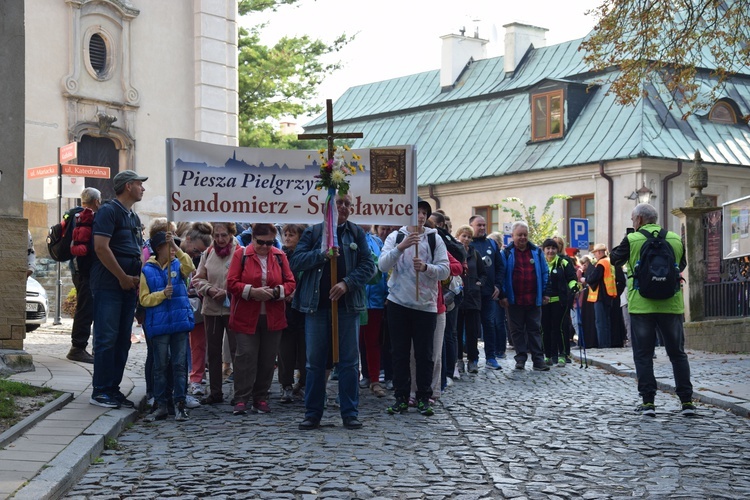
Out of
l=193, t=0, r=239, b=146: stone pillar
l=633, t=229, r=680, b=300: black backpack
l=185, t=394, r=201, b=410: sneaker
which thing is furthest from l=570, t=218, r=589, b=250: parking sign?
l=185, t=394, r=201, b=410: sneaker

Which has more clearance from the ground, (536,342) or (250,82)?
(250,82)

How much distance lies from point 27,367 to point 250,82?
27.9 metres

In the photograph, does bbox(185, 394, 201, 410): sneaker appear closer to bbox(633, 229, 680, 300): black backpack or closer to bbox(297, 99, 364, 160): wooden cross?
bbox(297, 99, 364, 160): wooden cross

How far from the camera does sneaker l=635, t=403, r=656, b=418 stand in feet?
36.4

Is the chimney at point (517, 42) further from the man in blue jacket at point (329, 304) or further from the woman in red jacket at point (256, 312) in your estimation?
the man in blue jacket at point (329, 304)

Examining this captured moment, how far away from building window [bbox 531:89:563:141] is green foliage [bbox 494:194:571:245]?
301cm

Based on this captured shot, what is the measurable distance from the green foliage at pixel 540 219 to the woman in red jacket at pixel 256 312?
30582 millimetres

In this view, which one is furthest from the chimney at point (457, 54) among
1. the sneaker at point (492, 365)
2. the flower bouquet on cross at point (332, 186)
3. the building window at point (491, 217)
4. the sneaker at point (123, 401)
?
the sneaker at point (123, 401)

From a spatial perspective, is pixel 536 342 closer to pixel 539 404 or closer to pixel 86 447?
pixel 539 404

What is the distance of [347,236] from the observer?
1059cm

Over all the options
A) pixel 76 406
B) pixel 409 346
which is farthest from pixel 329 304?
pixel 76 406

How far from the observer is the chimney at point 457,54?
52875 mm

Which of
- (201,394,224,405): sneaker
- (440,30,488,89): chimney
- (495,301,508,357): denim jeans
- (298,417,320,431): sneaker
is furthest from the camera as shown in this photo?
(440,30,488,89): chimney

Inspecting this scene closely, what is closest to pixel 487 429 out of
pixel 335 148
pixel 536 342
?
pixel 335 148
